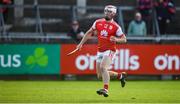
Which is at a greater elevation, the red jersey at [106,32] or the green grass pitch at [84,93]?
the red jersey at [106,32]

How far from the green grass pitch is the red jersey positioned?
1.45m

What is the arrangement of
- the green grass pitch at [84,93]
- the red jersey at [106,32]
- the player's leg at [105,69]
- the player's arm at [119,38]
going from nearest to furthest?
the green grass pitch at [84,93], the player's leg at [105,69], the player's arm at [119,38], the red jersey at [106,32]

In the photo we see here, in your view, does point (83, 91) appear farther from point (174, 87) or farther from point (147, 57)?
point (147, 57)

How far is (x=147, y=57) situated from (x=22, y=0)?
7065 mm

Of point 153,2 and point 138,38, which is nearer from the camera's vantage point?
point 138,38

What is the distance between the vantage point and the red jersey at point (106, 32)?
19.4 metres

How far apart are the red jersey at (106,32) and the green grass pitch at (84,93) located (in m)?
1.45

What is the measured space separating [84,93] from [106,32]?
2416 millimetres

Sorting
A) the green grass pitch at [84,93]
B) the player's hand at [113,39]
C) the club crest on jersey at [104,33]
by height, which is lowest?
the green grass pitch at [84,93]

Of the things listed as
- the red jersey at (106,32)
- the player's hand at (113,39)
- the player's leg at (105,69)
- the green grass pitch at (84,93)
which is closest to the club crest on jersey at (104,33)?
the red jersey at (106,32)

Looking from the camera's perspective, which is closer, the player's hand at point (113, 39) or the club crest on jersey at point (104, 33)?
the player's hand at point (113, 39)

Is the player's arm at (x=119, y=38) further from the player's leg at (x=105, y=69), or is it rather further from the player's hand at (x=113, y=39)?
the player's leg at (x=105, y=69)

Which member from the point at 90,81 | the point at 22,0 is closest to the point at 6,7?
the point at 22,0

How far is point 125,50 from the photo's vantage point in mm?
28062
